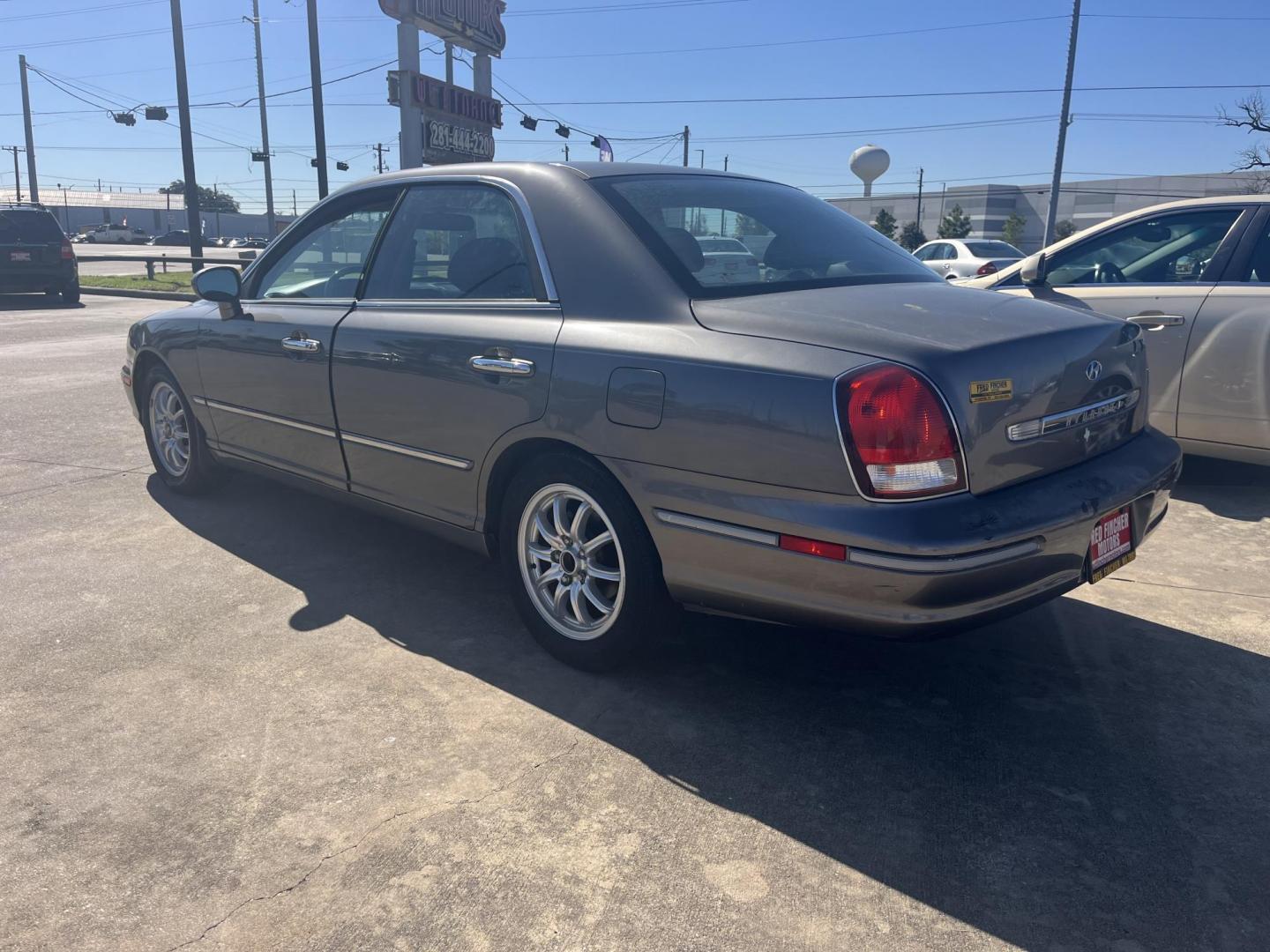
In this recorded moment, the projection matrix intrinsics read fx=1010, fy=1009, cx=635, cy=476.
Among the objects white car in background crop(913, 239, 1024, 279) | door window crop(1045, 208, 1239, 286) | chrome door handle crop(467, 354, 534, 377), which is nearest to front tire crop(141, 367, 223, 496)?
chrome door handle crop(467, 354, 534, 377)

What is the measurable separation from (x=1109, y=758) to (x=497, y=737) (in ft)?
5.68

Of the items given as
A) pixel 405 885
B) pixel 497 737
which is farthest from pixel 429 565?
pixel 405 885

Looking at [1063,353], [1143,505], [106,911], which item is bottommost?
[106,911]

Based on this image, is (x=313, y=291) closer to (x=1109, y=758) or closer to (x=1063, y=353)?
(x=1063, y=353)

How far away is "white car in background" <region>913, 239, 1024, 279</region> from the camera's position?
18438mm

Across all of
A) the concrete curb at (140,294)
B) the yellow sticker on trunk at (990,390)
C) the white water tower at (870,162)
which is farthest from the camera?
the white water tower at (870,162)

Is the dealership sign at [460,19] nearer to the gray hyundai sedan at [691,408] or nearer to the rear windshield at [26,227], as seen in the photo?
the rear windshield at [26,227]

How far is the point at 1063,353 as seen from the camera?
2.88 m

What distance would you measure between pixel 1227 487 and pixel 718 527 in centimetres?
422

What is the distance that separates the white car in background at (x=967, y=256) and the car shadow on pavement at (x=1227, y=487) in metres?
11.5

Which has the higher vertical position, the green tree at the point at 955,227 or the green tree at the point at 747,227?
the green tree at the point at 955,227

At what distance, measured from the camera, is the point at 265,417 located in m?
4.46

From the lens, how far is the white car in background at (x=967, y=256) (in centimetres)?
1844

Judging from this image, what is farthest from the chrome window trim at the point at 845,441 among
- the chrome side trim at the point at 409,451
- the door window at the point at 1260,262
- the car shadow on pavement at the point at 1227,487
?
the door window at the point at 1260,262
